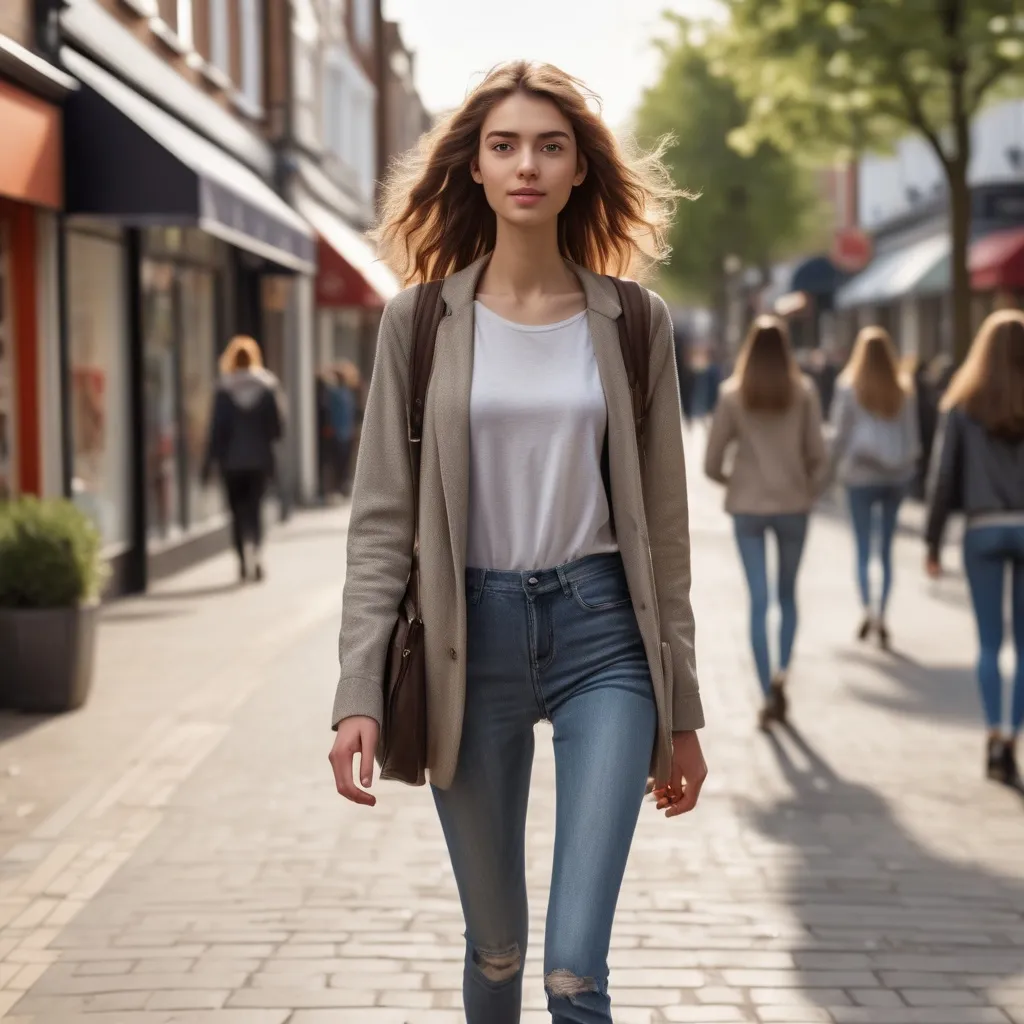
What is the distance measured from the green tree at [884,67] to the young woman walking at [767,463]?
11.7 m

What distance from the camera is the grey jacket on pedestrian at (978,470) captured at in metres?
7.23

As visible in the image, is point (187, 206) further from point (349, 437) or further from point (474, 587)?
point (349, 437)

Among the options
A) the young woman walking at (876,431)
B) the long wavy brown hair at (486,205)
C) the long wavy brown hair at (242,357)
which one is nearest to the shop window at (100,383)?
Result: the long wavy brown hair at (242,357)

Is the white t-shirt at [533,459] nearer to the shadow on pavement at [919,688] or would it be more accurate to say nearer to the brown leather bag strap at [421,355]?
the brown leather bag strap at [421,355]

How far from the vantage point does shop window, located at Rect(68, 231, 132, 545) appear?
12.9 meters

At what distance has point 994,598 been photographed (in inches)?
294

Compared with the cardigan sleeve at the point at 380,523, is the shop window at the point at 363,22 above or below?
above

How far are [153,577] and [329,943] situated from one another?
967cm

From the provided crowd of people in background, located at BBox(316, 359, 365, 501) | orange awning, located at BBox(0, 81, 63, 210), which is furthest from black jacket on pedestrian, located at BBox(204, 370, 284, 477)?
crowd of people in background, located at BBox(316, 359, 365, 501)

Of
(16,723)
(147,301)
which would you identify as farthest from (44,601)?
(147,301)

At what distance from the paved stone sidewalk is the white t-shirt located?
172 centimetres

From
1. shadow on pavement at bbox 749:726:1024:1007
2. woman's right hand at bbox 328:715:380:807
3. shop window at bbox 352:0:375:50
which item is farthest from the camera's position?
shop window at bbox 352:0:375:50

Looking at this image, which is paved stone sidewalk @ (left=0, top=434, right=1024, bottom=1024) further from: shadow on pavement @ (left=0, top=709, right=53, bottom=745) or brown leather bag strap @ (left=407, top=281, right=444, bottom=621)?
brown leather bag strap @ (left=407, top=281, right=444, bottom=621)

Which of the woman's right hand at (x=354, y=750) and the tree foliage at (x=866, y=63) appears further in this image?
the tree foliage at (x=866, y=63)
